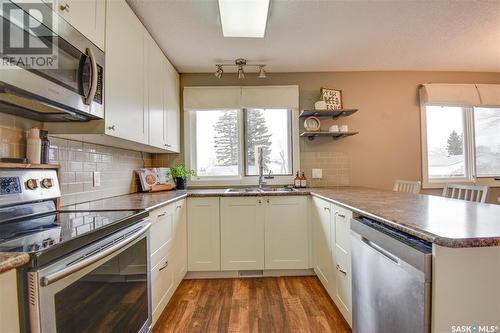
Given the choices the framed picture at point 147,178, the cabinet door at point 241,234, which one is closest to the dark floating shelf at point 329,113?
the cabinet door at point 241,234

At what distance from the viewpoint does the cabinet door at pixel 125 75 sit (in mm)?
1554

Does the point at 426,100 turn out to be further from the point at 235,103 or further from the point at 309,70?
the point at 235,103

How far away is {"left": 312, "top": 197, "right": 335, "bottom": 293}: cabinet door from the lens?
80.6 inches

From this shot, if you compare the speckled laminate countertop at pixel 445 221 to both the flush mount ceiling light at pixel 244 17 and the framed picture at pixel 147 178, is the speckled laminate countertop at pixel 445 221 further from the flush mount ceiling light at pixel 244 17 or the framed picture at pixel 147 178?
the flush mount ceiling light at pixel 244 17

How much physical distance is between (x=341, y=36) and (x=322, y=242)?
1911mm

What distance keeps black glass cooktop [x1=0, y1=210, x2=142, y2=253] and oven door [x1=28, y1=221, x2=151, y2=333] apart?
60 mm

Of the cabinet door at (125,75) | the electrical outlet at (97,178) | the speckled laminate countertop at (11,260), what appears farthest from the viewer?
the electrical outlet at (97,178)

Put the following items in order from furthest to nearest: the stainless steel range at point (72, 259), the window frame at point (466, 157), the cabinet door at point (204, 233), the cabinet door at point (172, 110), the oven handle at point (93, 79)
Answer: the window frame at point (466, 157), the cabinet door at point (172, 110), the cabinet door at point (204, 233), the oven handle at point (93, 79), the stainless steel range at point (72, 259)

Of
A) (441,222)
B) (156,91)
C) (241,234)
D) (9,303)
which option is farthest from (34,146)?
(441,222)

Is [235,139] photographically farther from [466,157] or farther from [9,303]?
[466,157]

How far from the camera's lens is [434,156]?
3240 mm

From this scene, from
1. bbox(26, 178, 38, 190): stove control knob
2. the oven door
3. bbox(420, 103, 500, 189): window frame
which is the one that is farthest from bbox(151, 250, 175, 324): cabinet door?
bbox(420, 103, 500, 189): window frame

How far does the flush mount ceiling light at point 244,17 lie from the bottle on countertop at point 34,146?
1.41 m

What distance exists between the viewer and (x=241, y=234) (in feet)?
8.32
